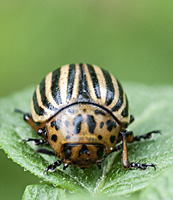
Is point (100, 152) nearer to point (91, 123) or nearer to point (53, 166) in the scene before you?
point (91, 123)

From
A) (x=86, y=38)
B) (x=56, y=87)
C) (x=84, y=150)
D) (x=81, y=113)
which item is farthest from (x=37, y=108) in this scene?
(x=86, y=38)

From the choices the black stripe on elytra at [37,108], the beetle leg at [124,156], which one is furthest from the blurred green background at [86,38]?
the beetle leg at [124,156]

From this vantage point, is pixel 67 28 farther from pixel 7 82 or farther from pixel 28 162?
pixel 28 162

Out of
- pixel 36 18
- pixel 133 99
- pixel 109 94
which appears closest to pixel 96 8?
pixel 36 18

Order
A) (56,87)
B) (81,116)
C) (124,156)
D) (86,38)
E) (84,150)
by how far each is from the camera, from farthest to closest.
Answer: (86,38) → (56,87) → (124,156) → (81,116) → (84,150)

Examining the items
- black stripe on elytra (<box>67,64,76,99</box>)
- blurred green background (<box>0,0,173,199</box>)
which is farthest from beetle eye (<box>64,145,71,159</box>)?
blurred green background (<box>0,0,173,199</box>)

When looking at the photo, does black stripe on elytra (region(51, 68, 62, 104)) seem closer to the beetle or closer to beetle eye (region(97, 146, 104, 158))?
the beetle

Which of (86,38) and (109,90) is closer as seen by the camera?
(109,90)
